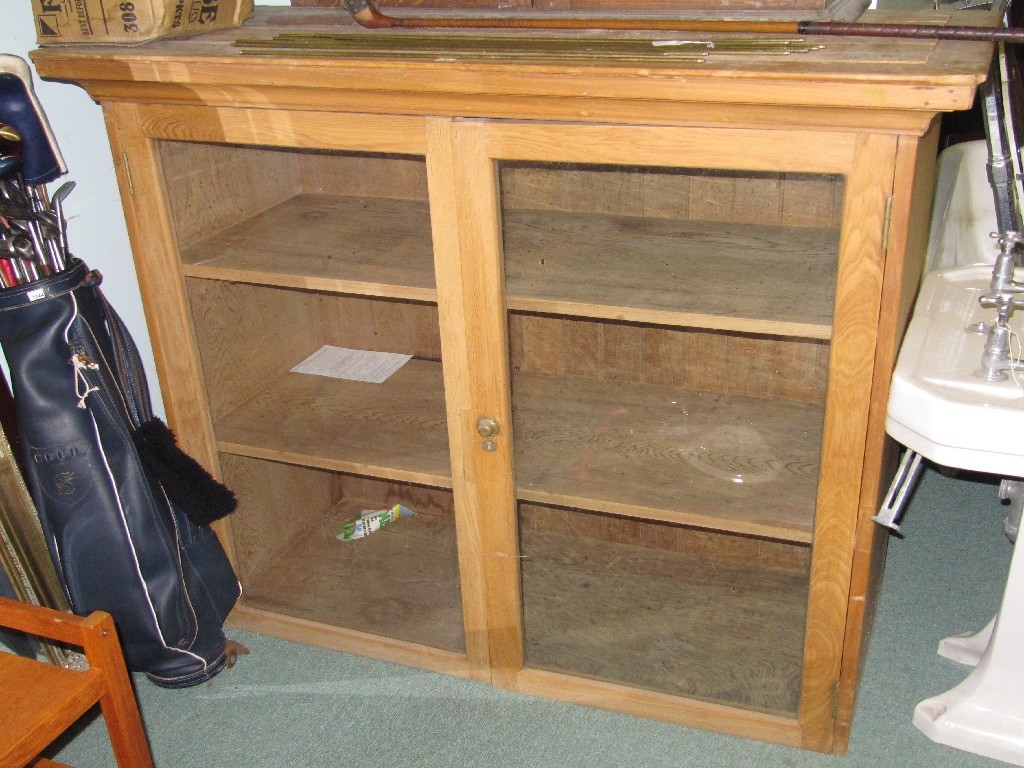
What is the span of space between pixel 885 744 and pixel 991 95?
3.57 feet

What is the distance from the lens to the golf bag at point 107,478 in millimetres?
1583

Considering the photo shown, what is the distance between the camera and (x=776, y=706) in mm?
1723

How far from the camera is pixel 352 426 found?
6.23 feet

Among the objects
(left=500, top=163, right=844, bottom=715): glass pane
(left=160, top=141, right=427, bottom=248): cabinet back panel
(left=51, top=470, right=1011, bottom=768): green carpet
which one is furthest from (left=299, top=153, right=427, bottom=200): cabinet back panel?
(left=51, top=470, right=1011, bottom=768): green carpet

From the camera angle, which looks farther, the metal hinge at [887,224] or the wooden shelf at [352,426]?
the wooden shelf at [352,426]

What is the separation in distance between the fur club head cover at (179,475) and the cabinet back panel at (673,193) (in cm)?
74

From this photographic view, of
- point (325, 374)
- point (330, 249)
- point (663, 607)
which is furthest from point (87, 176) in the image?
point (663, 607)

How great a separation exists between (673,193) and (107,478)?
40.1 inches

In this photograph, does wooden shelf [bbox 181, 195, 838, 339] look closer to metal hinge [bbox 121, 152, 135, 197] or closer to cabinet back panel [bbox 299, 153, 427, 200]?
cabinet back panel [bbox 299, 153, 427, 200]

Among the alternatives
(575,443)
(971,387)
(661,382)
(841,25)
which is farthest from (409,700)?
(841,25)

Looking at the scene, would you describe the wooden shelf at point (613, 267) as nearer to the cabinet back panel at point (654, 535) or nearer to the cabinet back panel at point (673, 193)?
the cabinet back panel at point (673, 193)

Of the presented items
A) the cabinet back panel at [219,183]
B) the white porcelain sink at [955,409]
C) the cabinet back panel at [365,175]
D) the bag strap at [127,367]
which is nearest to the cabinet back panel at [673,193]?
the cabinet back panel at [365,175]

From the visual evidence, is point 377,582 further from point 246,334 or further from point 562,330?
point 562,330

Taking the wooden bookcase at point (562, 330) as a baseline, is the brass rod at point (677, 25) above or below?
above
